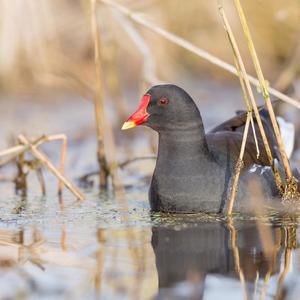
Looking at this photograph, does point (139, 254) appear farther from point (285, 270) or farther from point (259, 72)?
point (259, 72)

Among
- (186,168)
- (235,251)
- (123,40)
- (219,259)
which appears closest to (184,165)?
(186,168)

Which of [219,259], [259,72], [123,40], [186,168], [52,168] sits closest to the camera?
[219,259]

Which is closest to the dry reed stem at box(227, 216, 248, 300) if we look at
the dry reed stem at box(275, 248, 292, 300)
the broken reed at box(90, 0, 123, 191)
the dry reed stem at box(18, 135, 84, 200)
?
the dry reed stem at box(275, 248, 292, 300)

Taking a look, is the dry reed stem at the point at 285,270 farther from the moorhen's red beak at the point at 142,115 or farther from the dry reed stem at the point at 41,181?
the dry reed stem at the point at 41,181

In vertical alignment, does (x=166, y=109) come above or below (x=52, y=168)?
above

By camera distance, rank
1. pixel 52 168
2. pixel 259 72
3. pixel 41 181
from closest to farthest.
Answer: pixel 259 72 < pixel 52 168 < pixel 41 181

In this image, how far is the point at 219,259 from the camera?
486 cm

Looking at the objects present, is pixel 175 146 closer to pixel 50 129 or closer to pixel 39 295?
pixel 39 295

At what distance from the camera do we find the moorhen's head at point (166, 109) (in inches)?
240

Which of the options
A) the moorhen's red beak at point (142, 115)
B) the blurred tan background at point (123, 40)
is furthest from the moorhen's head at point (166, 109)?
the blurred tan background at point (123, 40)

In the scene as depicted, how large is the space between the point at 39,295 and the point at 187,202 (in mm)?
1931

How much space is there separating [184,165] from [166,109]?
36 centimetres

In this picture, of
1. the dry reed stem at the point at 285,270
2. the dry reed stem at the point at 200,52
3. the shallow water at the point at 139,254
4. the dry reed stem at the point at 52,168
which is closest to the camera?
the dry reed stem at the point at 285,270

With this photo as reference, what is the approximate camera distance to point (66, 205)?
6555 mm
